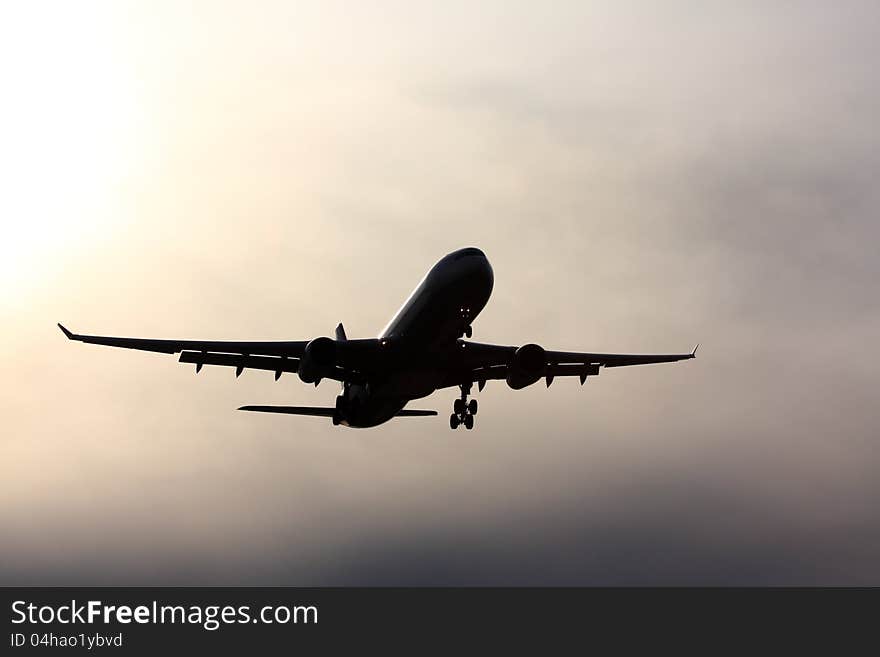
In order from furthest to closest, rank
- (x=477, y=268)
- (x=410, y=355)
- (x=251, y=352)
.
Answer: (x=251, y=352), (x=410, y=355), (x=477, y=268)

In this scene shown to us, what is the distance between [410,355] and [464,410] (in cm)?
616

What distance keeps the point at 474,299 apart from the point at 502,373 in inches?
329

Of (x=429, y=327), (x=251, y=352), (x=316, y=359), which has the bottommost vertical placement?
(x=316, y=359)

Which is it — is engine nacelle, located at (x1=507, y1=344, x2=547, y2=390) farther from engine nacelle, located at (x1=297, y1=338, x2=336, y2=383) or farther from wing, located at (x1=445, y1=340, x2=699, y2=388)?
engine nacelle, located at (x1=297, y1=338, x2=336, y2=383)

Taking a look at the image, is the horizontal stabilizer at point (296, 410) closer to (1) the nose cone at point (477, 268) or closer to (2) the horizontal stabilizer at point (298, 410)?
(2) the horizontal stabilizer at point (298, 410)

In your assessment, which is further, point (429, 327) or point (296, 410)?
point (296, 410)

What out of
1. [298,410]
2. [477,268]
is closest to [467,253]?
[477,268]

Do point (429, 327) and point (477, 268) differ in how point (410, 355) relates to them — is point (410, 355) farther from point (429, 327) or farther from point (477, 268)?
point (477, 268)

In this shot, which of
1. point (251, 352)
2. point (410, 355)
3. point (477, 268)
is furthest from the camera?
point (251, 352)

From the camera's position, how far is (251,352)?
56375 mm

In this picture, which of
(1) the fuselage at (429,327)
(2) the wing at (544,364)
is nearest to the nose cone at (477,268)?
(1) the fuselage at (429,327)
